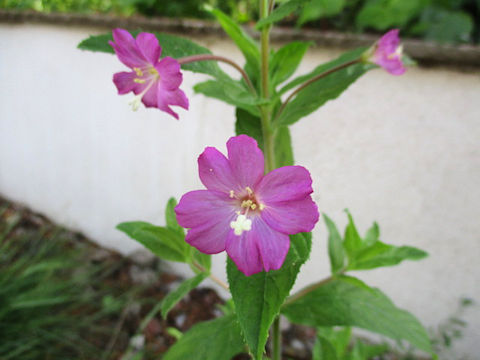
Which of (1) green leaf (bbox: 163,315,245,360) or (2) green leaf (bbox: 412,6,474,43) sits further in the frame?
(2) green leaf (bbox: 412,6,474,43)

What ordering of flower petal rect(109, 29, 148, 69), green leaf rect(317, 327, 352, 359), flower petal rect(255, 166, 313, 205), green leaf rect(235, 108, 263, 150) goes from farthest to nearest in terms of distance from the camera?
green leaf rect(317, 327, 352, 359), green leaf rect(235, 108, 263, 150), flower petal rect(109, 29, 148, 69), flower petal rect(255, 166, 313, 205)

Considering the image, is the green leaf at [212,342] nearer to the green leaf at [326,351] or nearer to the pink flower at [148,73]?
the green leaf at [326,351]

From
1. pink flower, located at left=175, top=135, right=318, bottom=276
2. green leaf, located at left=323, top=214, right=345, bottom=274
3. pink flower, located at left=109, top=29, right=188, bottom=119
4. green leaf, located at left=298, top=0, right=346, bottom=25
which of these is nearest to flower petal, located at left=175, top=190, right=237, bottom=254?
pink flower, located at left=175, top=135, right=318, bottom=276

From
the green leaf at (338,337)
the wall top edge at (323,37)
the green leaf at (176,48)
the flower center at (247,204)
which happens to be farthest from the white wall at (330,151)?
the flower center at (247,204)

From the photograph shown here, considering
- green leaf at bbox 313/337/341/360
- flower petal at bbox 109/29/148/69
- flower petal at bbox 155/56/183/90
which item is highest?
flower petal at bbox 109/29/148/69

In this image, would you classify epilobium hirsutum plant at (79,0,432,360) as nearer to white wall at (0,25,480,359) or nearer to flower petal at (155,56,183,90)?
flower petal at (155,56,183,90)
